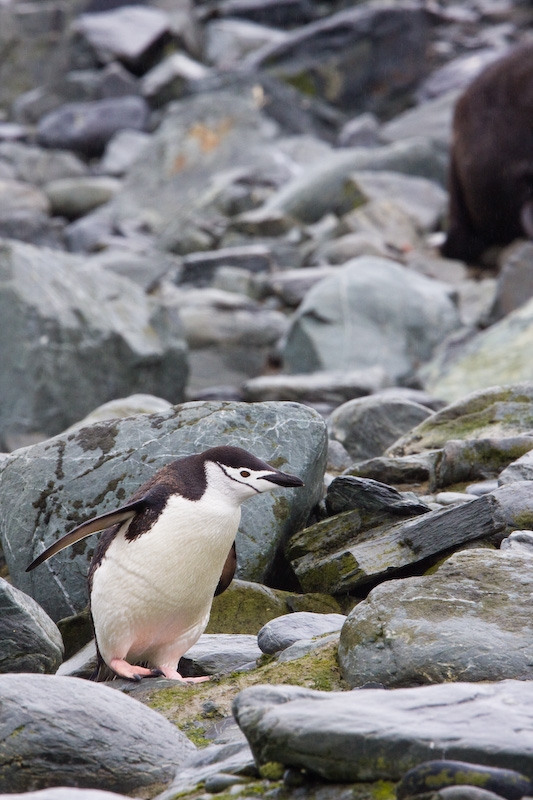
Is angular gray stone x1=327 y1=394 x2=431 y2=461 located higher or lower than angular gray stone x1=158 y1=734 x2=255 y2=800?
lower

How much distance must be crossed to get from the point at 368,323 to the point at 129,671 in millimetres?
6162

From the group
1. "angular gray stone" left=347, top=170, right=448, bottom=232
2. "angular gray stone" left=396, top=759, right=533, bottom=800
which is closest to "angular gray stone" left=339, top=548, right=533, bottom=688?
"angular gray stone" left=396, top=759, right=533, bottom=800

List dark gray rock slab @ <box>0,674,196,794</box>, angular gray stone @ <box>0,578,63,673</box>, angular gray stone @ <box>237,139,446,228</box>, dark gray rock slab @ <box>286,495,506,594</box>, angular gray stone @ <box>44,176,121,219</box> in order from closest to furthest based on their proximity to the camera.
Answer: dark gray rock slab @ <box>0,674,196,794</box>, angular gray stone @ <box>0,578,63,673</box>, dark gray rock slab @ <box>286,495,506,594</box>, angular gray stone @ <box>237,139,446,228</box>, angular gray stone @ <box>44,176,121,219</box>

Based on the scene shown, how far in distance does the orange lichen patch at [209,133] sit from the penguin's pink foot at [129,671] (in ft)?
52.1

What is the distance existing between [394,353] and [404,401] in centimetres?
357

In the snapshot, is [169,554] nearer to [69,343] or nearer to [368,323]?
[69,343]

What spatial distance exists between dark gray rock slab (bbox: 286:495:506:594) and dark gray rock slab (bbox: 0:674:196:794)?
112cm

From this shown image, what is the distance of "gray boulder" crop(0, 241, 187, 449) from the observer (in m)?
7.34

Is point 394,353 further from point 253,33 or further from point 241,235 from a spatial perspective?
point 253,33

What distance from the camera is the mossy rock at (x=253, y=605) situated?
11.0 feet

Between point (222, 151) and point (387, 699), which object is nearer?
point (387, 699)

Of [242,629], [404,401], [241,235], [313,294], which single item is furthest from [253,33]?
[242,629]

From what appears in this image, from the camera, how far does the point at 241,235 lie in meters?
13.6

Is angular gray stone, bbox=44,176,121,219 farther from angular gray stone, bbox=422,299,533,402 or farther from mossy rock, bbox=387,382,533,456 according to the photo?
mossy rock, bbox=387,382,533,456
